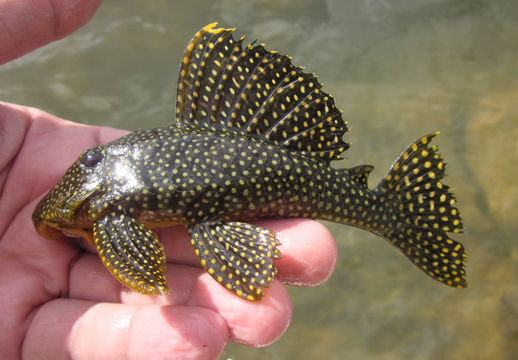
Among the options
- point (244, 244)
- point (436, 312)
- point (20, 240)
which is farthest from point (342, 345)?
point (20, 240)

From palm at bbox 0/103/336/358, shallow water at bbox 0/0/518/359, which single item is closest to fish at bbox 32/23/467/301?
palm at bbox 0/103/336/358

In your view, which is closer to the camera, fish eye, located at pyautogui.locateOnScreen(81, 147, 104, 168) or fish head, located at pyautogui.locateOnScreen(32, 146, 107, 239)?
fish head, located at pyautogui.locateOnScreen(32, 146, 107, 239)

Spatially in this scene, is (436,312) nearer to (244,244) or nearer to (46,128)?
(244,244)

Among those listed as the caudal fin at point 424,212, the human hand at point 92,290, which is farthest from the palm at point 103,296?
the caudal fin at point 424,212

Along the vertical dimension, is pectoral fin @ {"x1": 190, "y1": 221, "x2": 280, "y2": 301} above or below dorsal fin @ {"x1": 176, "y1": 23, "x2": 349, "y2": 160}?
below

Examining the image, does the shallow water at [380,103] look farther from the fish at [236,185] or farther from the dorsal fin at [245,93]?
the dorsal fin at [245,93]

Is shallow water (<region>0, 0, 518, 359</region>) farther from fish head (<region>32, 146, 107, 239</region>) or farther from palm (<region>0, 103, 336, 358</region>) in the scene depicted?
fish head (<region>32, 146, 107, 239</region>)
